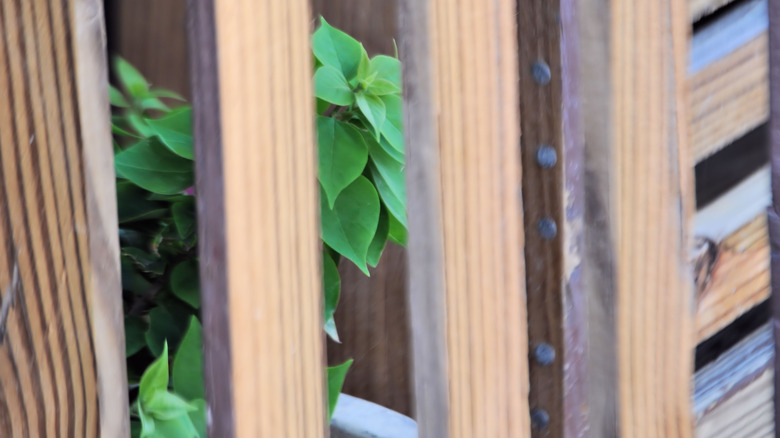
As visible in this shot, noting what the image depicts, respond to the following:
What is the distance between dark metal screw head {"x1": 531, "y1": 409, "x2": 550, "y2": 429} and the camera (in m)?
0.72

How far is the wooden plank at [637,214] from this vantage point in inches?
27.5

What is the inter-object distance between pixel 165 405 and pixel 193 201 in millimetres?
239

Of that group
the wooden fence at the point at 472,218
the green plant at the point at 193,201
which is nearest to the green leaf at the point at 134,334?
the green plant at the point at 193,201

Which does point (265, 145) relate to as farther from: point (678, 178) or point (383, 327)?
point (383, 327)

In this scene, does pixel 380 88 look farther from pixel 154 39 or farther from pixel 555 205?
pixel 154 39

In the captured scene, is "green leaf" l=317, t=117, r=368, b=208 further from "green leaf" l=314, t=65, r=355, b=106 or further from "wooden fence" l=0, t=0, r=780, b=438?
"wooden fence" l=0, t=0, r=780, b=438

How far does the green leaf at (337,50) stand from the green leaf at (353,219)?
130 mm

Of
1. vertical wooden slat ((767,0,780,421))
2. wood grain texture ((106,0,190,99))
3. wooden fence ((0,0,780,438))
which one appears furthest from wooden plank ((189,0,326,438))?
wood grain texture ((106,0,190,99))

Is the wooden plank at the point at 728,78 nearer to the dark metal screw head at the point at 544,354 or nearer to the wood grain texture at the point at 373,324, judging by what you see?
the dark metal screw head at the point at 544,354

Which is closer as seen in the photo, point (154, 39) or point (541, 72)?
point (541, 72)

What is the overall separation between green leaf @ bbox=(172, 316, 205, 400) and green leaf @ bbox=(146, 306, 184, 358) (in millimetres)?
77

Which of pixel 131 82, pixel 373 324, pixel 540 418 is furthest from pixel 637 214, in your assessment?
pixel 373 324

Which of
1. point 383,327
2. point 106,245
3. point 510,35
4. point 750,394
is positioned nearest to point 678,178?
point 510,35

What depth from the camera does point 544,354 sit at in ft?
2.30
